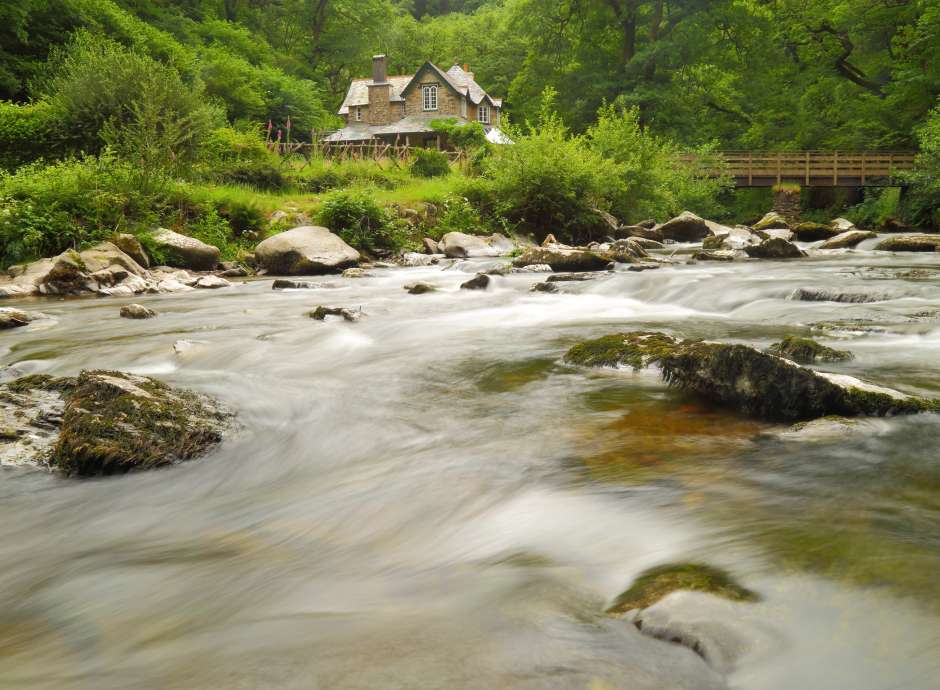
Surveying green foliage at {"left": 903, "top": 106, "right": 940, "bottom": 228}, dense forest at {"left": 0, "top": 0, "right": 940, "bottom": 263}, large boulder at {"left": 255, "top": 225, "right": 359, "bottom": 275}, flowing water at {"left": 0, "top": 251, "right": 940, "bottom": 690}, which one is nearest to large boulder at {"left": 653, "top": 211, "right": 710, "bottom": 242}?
dense forest at {"left": 0, "top": 0, "right": 940, "bottom": 263}

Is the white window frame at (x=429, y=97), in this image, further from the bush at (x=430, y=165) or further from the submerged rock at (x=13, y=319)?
the submerged rock at (x=13, y=319)

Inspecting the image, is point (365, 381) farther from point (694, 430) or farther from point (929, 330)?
point (929, 330)

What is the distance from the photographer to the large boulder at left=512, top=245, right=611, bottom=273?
43.3 ft

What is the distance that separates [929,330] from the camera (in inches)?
251

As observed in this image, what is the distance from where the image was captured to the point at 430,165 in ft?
85.6

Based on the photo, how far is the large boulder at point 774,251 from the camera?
610 inches

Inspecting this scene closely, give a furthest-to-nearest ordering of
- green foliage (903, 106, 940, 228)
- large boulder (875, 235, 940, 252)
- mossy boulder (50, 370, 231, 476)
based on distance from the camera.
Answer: green foliage (903, 106, 940, 228)
large boulder (875, 235, 940, 252)
mossy boulder (50, 370, 231, 476)

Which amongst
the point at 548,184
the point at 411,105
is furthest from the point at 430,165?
the point at 411,105

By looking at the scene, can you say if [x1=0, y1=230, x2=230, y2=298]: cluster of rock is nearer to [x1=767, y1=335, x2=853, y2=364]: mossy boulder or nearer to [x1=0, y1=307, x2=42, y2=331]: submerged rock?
[x1=0, y1=307, x2=42, y2=331]: submerged rock

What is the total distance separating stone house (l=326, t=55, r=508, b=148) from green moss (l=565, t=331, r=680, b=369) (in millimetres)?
44772

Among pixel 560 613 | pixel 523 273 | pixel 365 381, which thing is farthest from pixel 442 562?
pixel 523 273

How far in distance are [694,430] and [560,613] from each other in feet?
6.44

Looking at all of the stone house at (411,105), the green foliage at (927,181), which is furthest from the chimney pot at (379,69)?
the green foliage at (927,181)

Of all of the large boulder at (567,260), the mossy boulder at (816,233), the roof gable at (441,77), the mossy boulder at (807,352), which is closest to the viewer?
the mossy boulder at (807,352)
